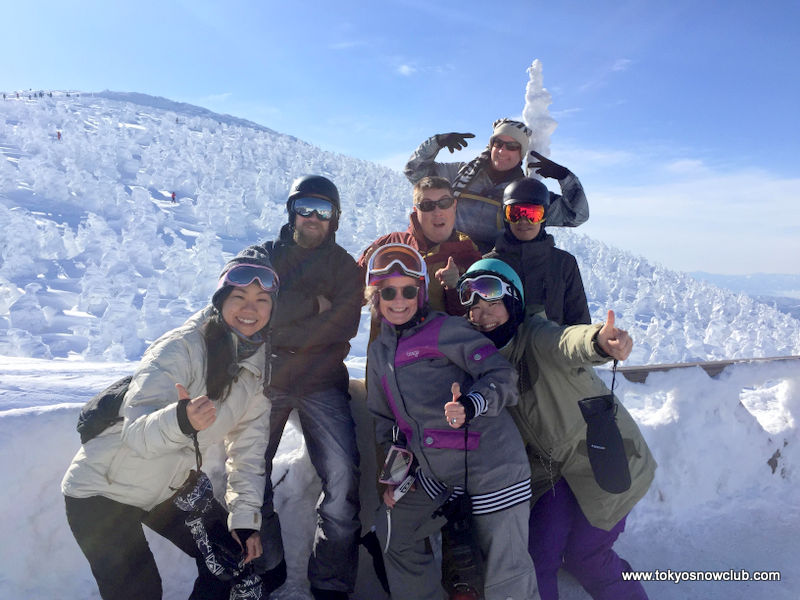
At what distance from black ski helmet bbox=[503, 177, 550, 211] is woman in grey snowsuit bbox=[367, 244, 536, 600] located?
2.60 feet

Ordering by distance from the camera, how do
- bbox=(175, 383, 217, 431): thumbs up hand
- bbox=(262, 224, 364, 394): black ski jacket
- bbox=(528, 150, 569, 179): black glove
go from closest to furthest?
1. bbox=(175, 383, 217, 431): thumbs up hand
2. bbox=(262, 224, 364, 394): black ski jacket
3. bbox=(528, 150, 569, 179): black glove

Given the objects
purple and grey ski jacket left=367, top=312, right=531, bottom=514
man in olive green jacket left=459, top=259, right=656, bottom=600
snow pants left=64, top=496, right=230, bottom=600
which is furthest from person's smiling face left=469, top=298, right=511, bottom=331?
snow pants left=64, top=496, right=230, bottom=600

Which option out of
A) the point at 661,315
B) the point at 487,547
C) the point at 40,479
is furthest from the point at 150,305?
the point at 661,315

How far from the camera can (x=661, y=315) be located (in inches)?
1907

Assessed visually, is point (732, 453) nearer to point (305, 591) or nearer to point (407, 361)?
point (407, 361)

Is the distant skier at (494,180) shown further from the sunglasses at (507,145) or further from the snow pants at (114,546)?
the snow pants at (114,546)

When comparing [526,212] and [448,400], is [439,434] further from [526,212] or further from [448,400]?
[526,212]

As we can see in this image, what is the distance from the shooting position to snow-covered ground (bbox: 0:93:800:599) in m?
2.81

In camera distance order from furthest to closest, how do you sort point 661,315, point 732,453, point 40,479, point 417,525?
point 661,315 < point 732,453 < point 40,479 < point 417,525

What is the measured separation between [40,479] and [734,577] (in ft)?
14.4

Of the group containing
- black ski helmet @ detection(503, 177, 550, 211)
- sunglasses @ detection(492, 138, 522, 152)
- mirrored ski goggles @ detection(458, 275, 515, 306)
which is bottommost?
mirrored ski goggles @ detection(458, 275, 515, 306)

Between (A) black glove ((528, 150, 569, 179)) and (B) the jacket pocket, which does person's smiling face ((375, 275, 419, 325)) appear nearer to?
(B) the jacket pocket

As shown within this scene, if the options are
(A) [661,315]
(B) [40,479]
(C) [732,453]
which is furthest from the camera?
(A) [661,315]

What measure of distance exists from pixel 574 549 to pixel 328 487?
4.74 ft
